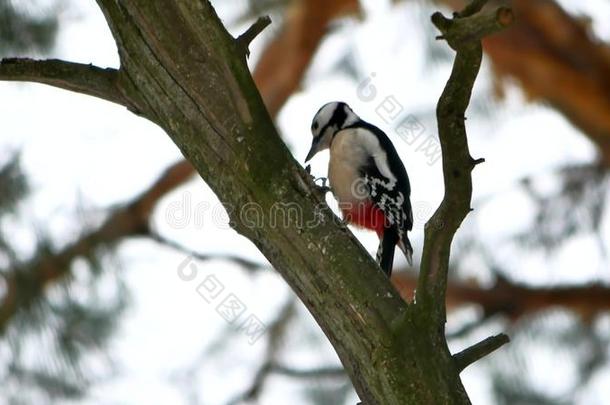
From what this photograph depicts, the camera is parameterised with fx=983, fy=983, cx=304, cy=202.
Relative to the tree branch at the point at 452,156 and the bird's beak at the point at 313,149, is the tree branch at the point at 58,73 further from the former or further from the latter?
the bird's beak at the point at 313,149

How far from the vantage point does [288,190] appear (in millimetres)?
1875

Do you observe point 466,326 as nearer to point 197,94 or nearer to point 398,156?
point 398,156

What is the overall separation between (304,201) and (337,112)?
5.98 feet

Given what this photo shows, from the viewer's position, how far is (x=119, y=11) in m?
1.98

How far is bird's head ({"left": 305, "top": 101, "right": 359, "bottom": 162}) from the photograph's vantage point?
3.60 metres

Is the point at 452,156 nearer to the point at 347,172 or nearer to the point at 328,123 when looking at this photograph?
the point at 347,172

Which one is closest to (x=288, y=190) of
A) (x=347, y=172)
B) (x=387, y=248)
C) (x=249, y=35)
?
(x=249, y=35)

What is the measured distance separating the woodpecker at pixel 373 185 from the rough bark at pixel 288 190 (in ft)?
3.86

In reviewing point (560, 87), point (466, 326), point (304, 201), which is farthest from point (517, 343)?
point (304, 201)

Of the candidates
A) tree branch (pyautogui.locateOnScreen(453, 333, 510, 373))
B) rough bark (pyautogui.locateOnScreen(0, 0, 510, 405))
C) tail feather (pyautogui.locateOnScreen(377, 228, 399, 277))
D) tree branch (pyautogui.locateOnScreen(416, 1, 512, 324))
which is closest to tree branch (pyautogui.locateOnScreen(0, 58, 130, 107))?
rough bark (pyautogui.locateOnScreen(0, 0, 510, 405))

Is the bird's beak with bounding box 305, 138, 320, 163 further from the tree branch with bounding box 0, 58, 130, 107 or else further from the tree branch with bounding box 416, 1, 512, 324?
the tree branch with bounding box 416, 1, 512, 324

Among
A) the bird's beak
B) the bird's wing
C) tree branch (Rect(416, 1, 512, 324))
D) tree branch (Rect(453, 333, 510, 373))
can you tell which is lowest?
tree branch (Rect(453, 333, 510, 373))

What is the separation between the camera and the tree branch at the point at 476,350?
181cm

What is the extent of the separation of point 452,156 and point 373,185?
61.0 inches
